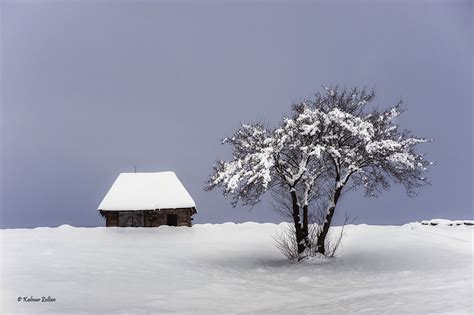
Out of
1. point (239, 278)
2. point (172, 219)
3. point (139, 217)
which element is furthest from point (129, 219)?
point (239, 278)

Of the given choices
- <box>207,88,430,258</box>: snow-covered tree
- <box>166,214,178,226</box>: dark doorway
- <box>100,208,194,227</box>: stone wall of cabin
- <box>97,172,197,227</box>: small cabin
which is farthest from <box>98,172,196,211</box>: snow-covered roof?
<box>207,88,430,258</box>: snow-covered tree

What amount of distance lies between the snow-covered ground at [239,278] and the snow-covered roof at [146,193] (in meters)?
6.70

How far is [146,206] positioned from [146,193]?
5.48 ft

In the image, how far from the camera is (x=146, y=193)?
1385 inches

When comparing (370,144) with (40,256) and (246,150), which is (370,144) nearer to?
(246,150)

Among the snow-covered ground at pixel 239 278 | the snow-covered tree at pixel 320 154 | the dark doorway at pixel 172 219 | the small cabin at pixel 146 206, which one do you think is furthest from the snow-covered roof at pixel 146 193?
the snow-covered tree at pixel 320 154

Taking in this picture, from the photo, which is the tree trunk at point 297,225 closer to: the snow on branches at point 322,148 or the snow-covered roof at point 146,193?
the snow on branches at point 322,148

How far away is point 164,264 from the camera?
709 inches

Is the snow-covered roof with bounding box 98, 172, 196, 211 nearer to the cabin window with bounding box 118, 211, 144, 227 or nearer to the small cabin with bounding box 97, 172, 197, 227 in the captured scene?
the small cabin with bounding box 97, 172, 197, 227

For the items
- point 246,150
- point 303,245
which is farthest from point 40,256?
point 303,245

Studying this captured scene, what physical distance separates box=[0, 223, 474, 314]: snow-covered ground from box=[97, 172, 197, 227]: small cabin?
6677 millimetres

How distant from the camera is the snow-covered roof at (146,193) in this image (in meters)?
34.0

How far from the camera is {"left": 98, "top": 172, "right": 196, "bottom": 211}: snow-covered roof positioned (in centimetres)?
3400

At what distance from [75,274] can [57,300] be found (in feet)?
11.7
